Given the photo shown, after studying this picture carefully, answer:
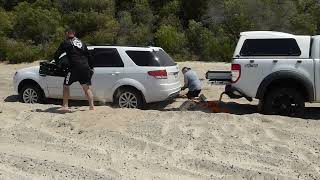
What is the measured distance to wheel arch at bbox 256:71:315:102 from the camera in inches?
427

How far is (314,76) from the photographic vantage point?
10805 mm

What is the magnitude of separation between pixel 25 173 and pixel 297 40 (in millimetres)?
6499

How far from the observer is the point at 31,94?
13.0 m

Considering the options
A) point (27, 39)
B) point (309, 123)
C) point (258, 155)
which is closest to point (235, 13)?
point (27, 39)

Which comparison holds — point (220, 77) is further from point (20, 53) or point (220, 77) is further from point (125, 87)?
point (20, 53)

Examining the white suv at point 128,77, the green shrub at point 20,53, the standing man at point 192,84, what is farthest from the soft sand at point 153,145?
the green shrub at point 20,53

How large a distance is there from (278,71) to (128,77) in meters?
3.20

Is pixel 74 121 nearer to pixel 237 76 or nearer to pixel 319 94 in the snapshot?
pixel 237 76

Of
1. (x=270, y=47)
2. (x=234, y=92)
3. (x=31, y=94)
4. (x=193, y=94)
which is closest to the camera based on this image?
(x=270, y=47)

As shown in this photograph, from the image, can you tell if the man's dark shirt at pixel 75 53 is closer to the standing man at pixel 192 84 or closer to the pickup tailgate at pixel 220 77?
the pickup tailgate at pixel 220 77

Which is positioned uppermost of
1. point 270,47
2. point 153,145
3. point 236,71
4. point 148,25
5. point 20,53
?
point 148,25

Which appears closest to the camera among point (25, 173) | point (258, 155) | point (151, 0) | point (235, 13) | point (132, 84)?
point (25, 173)

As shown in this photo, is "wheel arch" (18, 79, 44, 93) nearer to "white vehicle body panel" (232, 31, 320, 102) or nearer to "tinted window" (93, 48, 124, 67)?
"tinted window" (93, 48, 124, 67)

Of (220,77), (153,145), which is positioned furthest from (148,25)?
(153,145)
